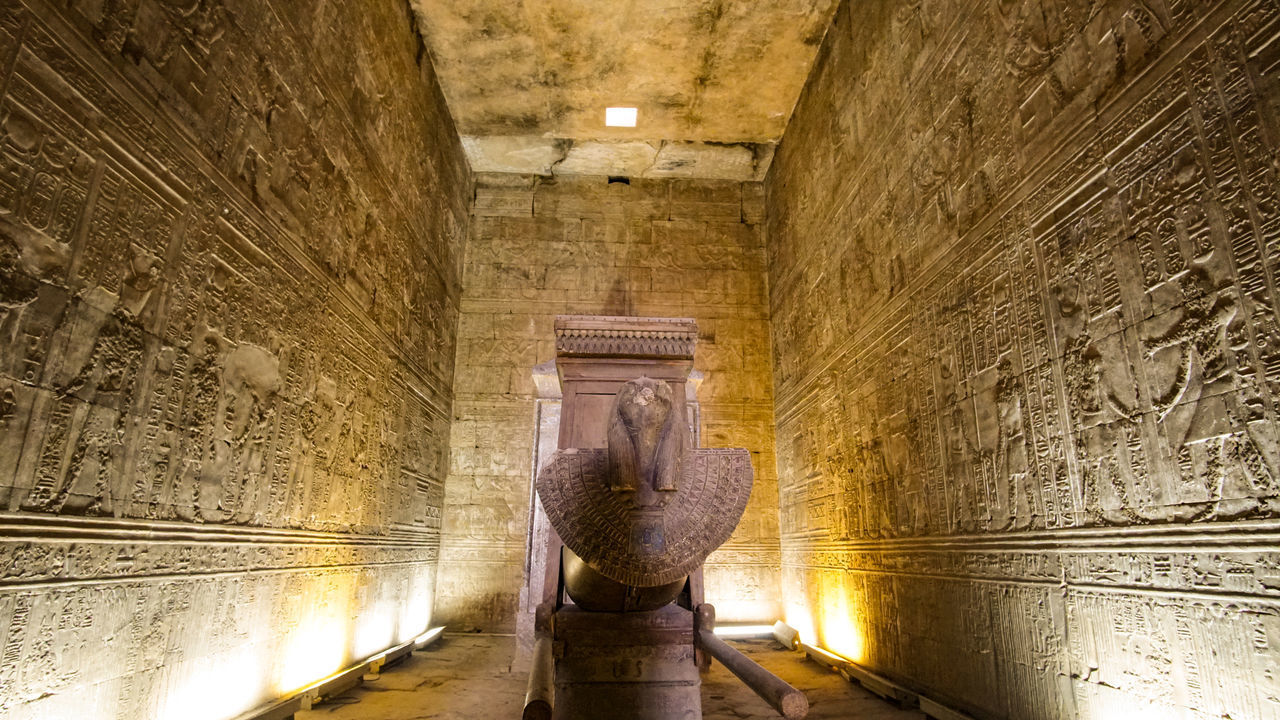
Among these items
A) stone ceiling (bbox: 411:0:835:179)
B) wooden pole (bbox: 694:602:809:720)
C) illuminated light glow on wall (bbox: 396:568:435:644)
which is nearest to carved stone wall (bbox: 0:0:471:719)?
illuminated light glow on wall (bbox: 396:568:435:644)

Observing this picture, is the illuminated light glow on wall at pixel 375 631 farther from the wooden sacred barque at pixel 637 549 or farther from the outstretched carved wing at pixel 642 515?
the outstretched carved wing at pixel 642 515

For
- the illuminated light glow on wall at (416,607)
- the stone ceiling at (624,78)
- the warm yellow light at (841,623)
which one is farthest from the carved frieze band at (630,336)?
the stone ceiling at (624,78)

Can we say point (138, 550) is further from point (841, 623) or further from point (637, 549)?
point (841, 623)

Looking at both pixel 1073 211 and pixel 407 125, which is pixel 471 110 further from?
pixel 1073 211

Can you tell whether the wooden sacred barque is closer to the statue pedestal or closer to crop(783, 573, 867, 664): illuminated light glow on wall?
the statue pedestal

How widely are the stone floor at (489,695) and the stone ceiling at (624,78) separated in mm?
6045

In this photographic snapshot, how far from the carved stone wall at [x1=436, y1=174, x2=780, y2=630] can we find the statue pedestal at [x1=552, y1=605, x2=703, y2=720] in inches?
170

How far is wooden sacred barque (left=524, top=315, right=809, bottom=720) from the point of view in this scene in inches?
115

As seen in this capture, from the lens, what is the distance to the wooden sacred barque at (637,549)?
2.93 metres

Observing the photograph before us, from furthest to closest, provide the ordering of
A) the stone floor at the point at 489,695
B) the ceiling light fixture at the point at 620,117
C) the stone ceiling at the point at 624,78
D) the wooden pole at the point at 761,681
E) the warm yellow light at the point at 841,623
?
the ceiling light fixture at the point at 620,117, the stone ceiling at the point at 624,78, the warm yellow light at the point at 841,623, the stone floor at the point at 489,695, the wooden pole at the point at 761,681

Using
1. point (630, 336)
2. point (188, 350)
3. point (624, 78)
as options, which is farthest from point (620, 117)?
point (188, 350)

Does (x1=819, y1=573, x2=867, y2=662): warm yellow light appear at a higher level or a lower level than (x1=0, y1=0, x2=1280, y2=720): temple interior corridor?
lower

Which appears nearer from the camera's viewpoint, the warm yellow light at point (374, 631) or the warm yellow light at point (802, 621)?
the warm yellow light at point (374, 631)

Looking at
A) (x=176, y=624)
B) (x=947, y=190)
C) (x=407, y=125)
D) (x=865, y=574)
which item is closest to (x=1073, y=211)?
(x=947, y=190)
